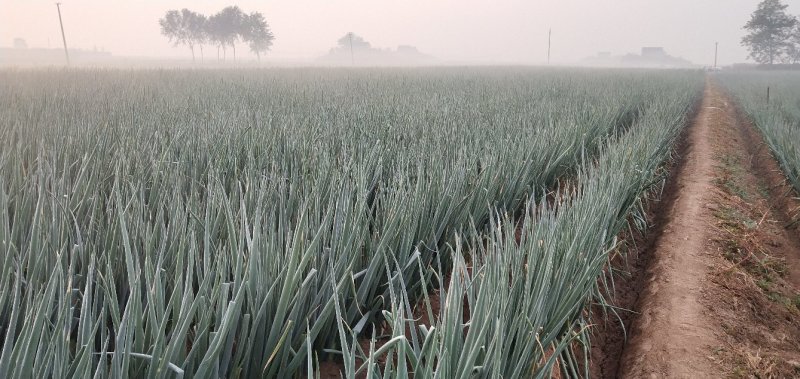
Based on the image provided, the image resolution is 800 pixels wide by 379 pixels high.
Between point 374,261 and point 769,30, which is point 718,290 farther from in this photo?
point 769,30

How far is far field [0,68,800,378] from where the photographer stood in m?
1.06

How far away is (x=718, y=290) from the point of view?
8.77 ft

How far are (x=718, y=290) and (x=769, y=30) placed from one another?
217ft

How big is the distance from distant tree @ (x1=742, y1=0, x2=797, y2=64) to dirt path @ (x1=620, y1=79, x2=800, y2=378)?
63105 mm

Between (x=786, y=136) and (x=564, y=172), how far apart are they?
2.94 meters

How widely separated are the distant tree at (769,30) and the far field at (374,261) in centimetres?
6287

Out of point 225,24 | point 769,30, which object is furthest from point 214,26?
point 769,30

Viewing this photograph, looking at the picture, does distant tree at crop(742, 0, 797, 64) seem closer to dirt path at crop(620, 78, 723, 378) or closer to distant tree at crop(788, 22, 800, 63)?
distant tree at crop(788, 22, 800, 63)

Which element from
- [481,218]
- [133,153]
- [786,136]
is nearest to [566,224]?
[481,218]

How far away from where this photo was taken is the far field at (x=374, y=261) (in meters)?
1.06

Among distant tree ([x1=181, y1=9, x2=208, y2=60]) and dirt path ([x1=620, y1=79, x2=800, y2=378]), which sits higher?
distant tree ([x1=181, y1=9, x2=208, y2=60])

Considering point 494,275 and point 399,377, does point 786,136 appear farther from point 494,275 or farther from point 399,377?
point 399,377

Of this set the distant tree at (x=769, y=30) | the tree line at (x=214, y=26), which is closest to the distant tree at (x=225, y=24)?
the tree line at (x=214, y=26)

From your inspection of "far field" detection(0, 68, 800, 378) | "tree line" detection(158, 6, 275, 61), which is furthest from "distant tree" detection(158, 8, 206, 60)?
"far field" detection(0, 68, 800, 378)
